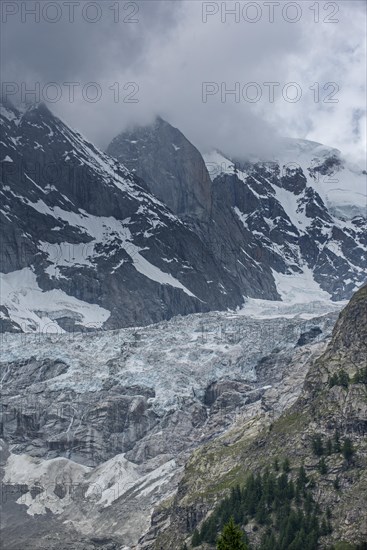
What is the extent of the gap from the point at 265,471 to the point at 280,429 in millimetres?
12384

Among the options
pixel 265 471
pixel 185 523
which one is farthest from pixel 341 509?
pixel 185 523

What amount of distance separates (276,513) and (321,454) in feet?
41.3

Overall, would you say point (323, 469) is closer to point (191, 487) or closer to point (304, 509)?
point (304, 509)

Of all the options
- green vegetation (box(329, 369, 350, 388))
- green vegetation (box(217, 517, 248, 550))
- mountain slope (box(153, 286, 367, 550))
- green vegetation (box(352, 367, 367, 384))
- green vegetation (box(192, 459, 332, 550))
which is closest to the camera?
green vegetation (box(217, 517, 248, 550))

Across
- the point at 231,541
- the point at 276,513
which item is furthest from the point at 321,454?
the point at 231,541

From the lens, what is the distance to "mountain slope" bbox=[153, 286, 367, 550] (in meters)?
147

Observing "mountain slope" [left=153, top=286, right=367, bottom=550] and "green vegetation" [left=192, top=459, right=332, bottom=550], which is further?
"mountain slope" [left=153, top=286, right=367, bottom=550]

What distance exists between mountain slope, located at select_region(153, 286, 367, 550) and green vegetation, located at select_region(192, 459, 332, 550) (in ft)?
3.41

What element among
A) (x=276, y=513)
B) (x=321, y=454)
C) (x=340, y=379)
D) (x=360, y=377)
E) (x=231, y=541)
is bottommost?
(x=276, y=513)

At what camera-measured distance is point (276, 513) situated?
150000 millimetres

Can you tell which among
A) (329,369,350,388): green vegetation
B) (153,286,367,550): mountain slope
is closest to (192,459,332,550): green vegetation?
(153,286,367,550): mountain slope

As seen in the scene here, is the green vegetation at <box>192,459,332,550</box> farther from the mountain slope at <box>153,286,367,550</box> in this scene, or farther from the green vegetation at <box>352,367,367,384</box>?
the green vegetation at <box>352,367,367,384</box>

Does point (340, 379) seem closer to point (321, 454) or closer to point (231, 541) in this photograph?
point (321, 454)

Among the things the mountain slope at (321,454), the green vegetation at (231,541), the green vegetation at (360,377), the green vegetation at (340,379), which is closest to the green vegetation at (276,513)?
the mountain slope at (321,454)
